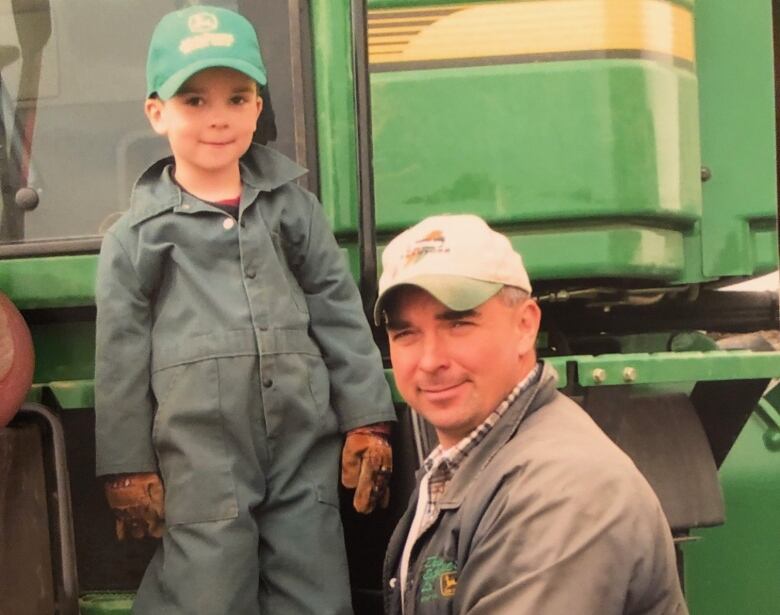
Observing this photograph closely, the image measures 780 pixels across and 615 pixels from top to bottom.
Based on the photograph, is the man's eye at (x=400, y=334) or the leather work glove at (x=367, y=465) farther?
the leather work glove at (x=367, y=465)

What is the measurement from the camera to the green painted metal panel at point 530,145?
214 centimetres

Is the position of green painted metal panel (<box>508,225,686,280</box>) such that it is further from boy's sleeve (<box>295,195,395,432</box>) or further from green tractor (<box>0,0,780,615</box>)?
boy's sleeve (<box>295,195,395,432</box>)

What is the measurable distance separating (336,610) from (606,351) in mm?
973

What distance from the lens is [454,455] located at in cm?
161

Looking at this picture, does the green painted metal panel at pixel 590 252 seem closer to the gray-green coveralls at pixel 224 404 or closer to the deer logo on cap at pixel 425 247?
the gray-green coveralls at pixel 224 404

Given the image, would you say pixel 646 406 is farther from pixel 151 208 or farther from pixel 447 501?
pixel 151 208

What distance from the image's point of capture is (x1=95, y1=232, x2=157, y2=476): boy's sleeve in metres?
1.91

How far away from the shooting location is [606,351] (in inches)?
98.7

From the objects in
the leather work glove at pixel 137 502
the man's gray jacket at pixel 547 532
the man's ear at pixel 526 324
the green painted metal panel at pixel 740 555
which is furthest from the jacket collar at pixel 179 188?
the green painted metal panel at pixel 740 555

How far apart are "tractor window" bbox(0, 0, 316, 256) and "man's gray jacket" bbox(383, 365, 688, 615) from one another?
1.12 meters

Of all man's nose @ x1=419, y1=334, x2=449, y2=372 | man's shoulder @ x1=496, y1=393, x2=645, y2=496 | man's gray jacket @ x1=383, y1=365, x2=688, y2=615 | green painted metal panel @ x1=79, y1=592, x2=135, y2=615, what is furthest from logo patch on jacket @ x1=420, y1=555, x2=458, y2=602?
green painted metal panel @ x1=79, y1=592, x2=135, y2=615

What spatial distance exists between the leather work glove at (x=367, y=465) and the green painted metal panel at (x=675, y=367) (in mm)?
414

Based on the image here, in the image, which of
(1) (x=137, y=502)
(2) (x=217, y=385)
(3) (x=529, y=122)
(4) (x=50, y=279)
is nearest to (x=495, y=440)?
(2) (x=217, y=385)

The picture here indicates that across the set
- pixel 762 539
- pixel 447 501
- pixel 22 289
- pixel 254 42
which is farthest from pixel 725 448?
pixel 22 289
